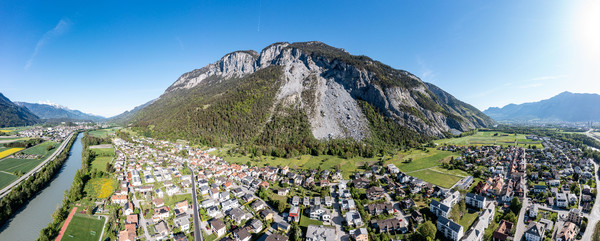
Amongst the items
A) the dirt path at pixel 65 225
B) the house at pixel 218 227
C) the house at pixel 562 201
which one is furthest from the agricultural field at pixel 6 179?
the house at pixel 562 201

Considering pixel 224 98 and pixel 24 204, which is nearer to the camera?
pixel 24 204

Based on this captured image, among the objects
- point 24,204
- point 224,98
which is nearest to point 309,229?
point 24,204

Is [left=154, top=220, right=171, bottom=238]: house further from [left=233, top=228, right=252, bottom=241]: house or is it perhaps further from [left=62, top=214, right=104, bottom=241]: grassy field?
[left=233, top=228, right=252, bottom=241]: house

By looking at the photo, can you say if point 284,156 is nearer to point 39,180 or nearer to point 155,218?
point 155,218

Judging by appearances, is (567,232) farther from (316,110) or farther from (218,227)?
(316,110)

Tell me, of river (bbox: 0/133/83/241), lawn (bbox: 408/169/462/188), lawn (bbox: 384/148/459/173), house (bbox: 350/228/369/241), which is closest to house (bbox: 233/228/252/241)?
house (bbox: 350/228/369/241)

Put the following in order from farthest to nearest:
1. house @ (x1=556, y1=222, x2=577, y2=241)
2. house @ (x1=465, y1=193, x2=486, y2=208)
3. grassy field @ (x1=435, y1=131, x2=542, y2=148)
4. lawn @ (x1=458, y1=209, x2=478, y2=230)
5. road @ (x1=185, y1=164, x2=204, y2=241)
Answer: grassy field @ (x1=435, y1=131, x2=542, y2=148) → house @ (x1=465, y1=193, x2=486, y2=208) → lawn @ (x1=458, y1=209, x2=478, y2=230) → road @ (x1=185, y1=164, x2=204, y2=241) → house @ (x1=556, y1=222, x2=577, y2=241)

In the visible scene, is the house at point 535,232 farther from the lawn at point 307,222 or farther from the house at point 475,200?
the lawn at point 307,222
